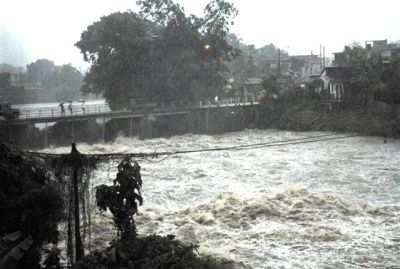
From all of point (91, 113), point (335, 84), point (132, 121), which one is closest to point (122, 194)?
point (91, 113)

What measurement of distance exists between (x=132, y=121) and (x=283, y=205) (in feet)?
91.0

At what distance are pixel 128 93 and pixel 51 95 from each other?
35.3 m

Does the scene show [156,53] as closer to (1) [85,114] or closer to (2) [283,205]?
(1) [85,114]

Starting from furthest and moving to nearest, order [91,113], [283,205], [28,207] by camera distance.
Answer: [91,113], [283,205], [28,207]

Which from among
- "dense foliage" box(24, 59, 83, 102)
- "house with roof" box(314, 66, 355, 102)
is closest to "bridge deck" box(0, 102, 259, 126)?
"house with roof" box(314, 66, 355, 102)

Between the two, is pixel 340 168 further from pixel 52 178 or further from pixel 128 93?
pixel 128 93

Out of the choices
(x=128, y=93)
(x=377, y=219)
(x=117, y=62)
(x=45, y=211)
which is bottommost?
(x=377, y=219)

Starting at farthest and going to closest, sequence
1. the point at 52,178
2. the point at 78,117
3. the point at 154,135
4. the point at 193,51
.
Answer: the point at 193,51, the point at 154,135, the point at 78,117, the point at 52,178

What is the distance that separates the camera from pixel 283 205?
19.8 meters

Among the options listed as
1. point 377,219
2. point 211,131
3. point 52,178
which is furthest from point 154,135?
point 52,178

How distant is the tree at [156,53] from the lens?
45.9m

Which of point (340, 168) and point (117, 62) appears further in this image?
point (117, 62)

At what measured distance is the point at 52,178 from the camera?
11.5 metres

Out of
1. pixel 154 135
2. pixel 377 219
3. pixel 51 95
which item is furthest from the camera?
pixel 51 95
